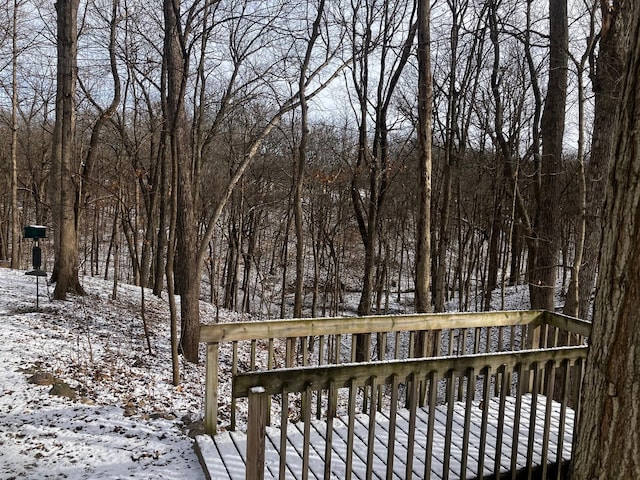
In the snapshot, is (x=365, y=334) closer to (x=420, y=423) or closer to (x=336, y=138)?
(x=420, y=423)

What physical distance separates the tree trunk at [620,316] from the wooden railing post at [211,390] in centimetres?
267

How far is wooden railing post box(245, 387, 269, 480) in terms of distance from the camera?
2574 millimetres

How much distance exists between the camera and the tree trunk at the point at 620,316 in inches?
67.9

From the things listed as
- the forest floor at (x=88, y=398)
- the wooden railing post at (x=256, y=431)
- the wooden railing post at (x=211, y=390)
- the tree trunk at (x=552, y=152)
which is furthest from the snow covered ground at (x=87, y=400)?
the tree trunk at (x=552, y=152)

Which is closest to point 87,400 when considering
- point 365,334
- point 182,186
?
point 365,334

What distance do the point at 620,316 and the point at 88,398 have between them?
4.67 m

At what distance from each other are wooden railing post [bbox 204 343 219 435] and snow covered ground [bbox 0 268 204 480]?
192 millimetres

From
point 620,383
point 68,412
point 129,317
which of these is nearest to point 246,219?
point 129,317

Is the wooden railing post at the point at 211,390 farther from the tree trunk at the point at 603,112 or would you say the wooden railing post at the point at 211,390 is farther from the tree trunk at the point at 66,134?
the tree trunk at the point at 66,134

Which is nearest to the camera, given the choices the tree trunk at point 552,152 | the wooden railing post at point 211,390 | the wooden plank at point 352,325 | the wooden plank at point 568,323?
the wooden railing post at point 211,390

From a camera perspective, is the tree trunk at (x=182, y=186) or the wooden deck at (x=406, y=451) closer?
the wooden deck at (x=406, y=451)

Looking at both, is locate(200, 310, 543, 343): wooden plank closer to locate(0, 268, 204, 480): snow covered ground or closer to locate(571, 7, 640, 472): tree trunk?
locate(0, 268, 204, 480): snow covered ground

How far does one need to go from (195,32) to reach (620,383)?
6.43 meters

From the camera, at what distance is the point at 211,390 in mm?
3736
